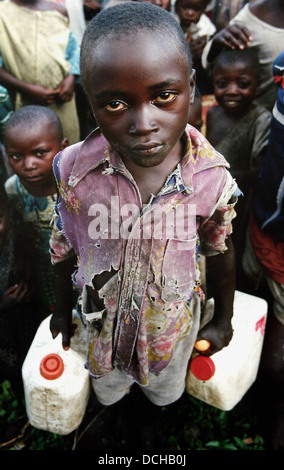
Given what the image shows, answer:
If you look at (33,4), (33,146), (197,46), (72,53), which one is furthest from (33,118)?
(197,46)

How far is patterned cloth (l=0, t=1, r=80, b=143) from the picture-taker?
2.32 metres

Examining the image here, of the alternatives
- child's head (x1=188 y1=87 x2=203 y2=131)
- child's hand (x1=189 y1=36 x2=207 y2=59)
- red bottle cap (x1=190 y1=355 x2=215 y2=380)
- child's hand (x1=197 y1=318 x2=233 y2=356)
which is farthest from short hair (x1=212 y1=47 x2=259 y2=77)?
red bottle cap (x1=190 y1=355 x2=215 y2=380)

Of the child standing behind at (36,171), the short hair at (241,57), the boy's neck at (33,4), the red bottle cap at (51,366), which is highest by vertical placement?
the boy's neck at (33,4)

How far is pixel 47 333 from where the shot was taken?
4.99ft

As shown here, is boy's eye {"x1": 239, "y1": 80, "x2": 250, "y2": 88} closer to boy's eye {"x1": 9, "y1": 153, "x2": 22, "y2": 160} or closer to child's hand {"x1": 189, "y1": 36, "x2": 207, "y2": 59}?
child's hand {"x1": 189, "y1": 36, "x2": 207, "y2": 59}

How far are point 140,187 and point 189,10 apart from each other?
2235 mm

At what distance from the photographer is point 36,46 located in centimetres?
235

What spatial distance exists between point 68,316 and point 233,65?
59.1 inches

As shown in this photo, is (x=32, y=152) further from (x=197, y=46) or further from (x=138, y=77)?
(x=197, y=46)

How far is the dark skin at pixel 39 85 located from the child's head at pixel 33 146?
55 cm

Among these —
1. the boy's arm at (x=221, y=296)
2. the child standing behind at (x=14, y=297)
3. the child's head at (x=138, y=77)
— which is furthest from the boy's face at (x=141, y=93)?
the child standing behind at (x=14, y=297)

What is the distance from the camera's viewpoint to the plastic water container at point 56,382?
1.40 m

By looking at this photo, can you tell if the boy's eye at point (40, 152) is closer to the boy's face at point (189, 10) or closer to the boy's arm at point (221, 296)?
the boy's arm at point (221, 296)

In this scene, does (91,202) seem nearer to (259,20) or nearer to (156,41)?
(156,41)
